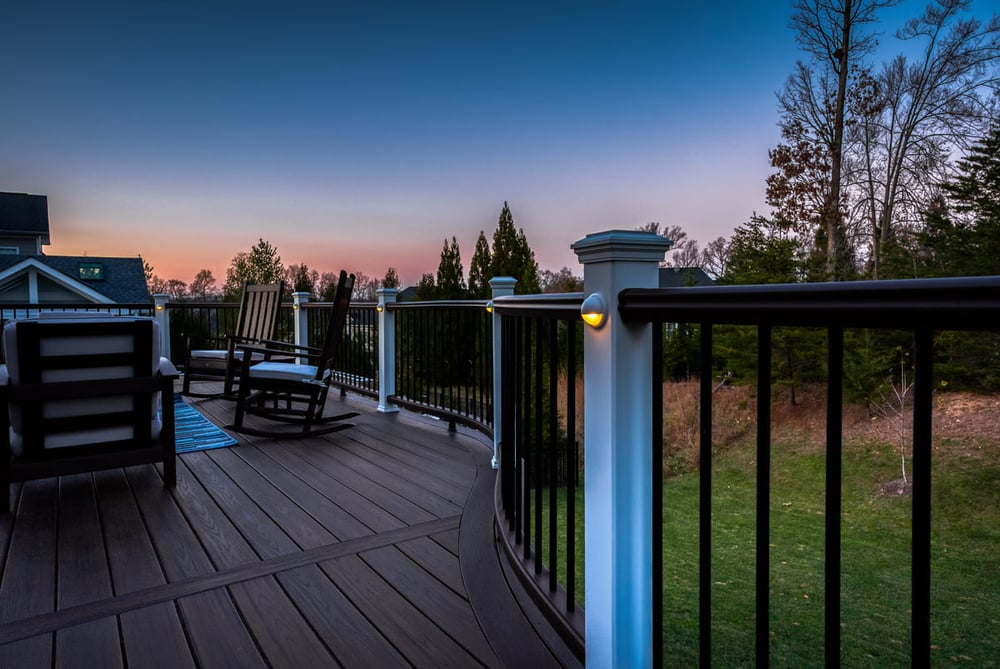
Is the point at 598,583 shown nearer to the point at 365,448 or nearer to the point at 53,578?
the point at 53,578

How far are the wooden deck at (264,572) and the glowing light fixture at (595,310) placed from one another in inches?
36.2

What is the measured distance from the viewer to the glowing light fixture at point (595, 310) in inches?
48.2

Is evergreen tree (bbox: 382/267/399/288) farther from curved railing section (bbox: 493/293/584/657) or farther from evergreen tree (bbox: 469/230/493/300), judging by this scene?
curved railing section (bbox: 493/293/584/657)

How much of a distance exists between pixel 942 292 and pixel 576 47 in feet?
44.5

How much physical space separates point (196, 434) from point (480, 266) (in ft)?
71.1

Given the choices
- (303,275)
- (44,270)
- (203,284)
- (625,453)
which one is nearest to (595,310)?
(625,453)

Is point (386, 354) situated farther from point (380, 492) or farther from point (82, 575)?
point (82, 575)

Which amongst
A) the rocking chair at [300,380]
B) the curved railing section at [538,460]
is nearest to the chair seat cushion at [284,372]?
the rocking chair at [300,380]

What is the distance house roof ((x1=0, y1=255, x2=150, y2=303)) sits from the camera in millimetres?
18750

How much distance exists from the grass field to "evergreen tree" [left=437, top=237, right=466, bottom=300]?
38.9 ft

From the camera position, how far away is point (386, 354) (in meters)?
5.23

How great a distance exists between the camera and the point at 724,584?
9812mm

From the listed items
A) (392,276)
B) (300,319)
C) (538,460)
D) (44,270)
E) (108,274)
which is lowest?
(538,460)

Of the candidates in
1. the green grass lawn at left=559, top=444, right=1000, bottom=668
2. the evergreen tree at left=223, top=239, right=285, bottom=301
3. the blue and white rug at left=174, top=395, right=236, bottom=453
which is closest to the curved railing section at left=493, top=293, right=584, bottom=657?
the blue and white rug at left=174, top=395, right=236, bottom=453
